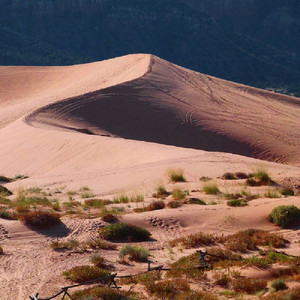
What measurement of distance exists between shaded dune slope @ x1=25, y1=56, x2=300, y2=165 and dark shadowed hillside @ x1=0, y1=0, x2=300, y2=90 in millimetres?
60682

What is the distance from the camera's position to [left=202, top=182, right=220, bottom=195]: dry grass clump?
16.5m

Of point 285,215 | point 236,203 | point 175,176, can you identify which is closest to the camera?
point 285,215

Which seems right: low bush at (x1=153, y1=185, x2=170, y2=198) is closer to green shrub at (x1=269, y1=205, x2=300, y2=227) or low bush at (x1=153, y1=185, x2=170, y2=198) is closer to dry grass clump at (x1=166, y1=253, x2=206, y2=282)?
green shrub at (x1=269, y1=205, x2=300, y2=227)

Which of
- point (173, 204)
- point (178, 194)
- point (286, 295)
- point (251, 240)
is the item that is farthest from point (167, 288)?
point (178, 194)

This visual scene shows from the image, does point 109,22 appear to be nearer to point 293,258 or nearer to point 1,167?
point 1,167

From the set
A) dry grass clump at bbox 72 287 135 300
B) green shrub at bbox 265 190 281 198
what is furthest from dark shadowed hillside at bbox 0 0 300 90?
dry grass clump at bbox 72 287 135 300

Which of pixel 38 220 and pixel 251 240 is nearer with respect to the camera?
pixel 251 240

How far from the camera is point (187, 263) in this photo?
1035cm

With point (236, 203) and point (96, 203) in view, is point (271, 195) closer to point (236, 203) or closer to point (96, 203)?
point (236, 203)

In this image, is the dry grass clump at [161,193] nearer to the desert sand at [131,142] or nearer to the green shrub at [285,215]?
the desert sand at [131,142]

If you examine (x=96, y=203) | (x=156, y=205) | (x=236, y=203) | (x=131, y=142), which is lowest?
(x=131, y=142)

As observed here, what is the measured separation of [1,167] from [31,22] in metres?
85.9

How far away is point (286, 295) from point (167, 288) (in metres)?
1.71

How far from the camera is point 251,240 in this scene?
1180 cm
